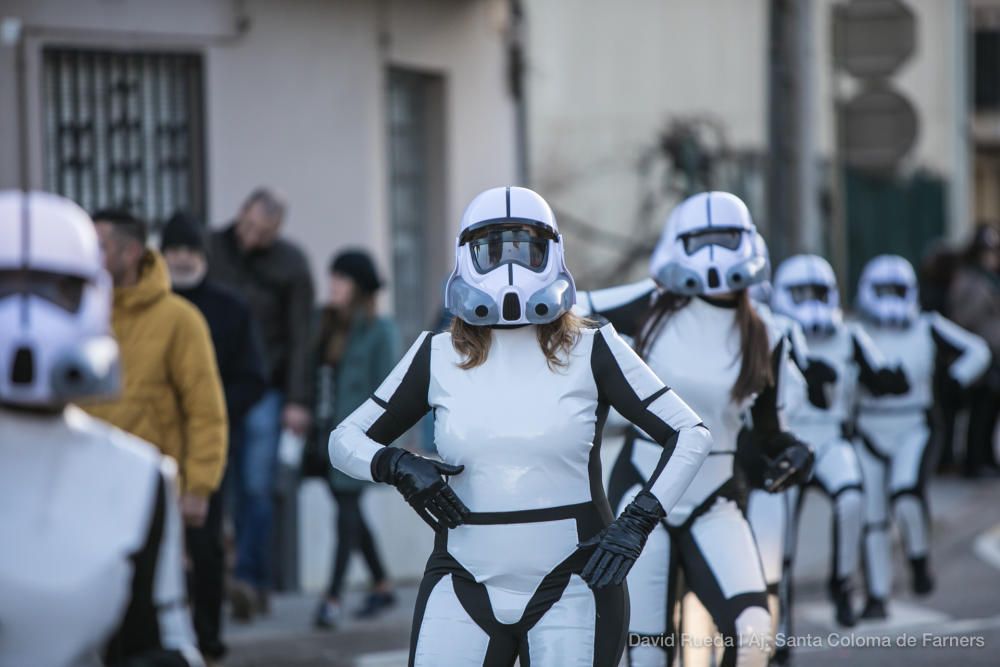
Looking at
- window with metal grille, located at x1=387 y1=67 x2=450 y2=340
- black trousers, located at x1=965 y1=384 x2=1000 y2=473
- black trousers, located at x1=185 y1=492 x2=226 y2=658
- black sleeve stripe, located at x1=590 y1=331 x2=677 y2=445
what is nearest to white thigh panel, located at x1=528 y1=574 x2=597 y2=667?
black sleeve stripe, located at x1=590 y1=331 x2=677 y2=445

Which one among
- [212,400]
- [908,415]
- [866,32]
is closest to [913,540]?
[908,415]

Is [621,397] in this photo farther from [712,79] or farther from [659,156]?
[712,79]

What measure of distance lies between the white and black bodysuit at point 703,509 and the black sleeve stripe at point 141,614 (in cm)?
284

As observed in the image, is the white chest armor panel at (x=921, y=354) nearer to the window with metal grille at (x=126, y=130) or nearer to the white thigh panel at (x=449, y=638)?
the window with metal grille at (x=126, y=130)

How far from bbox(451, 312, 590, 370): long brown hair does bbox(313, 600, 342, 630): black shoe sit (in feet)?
14.2

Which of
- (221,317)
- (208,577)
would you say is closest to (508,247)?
(208,577)

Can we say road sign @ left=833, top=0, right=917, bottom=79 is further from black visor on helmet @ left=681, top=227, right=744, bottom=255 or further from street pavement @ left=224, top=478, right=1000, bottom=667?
black visor on helmet @ left=681, top=227, right=744, bottom=255

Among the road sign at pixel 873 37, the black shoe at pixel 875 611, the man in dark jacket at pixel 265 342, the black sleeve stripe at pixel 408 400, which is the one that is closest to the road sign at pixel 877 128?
the road sign at pixel 873 37

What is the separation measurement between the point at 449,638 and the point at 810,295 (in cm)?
492

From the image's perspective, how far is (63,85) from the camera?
10.4m

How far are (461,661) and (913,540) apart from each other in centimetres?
571

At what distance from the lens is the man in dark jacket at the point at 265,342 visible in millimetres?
8867

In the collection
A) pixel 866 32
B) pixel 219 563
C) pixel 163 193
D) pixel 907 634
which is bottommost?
pixel 907 634

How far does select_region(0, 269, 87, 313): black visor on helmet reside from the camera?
119 inches
